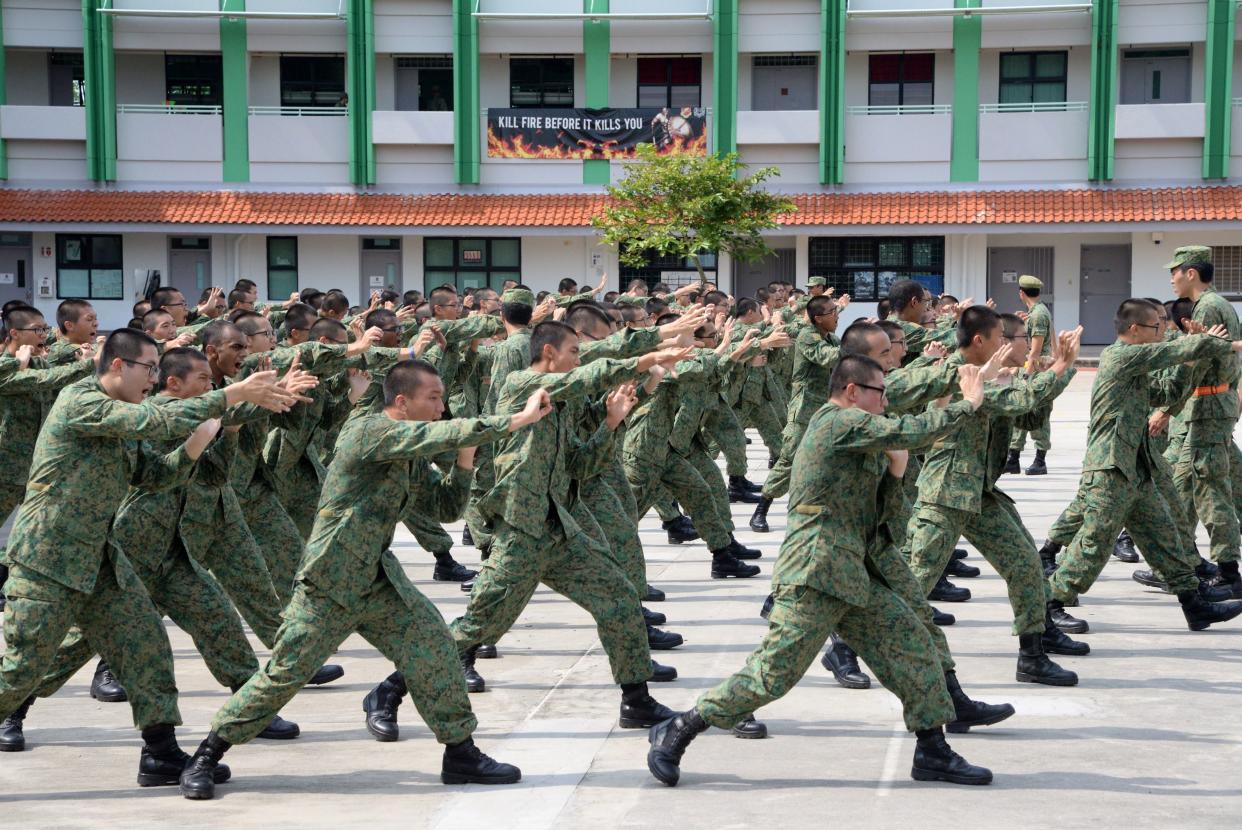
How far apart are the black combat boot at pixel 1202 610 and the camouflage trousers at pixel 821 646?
11.8 feet

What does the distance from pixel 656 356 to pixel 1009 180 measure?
27991 millimetres

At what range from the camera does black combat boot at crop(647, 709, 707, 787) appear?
660 cm

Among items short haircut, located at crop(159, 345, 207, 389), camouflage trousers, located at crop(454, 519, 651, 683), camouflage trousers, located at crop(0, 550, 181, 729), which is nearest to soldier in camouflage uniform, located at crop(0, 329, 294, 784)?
camouflage trousers, located at crop(0, 550, 181, 729)

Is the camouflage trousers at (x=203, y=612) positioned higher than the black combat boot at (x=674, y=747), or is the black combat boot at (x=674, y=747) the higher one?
the camouflage trousers at (x=203, y=612)

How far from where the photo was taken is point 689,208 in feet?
95.6

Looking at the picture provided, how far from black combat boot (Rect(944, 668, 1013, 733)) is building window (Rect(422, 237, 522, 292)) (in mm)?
28576

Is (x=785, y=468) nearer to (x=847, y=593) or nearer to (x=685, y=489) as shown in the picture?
(x=685, y=489)

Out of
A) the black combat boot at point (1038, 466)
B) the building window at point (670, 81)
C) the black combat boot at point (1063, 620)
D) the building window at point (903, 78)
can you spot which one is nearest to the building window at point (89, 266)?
the building window at point (670, 81)

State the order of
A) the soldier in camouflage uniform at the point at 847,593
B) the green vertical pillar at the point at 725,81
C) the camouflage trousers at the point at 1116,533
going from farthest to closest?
the green vertical pillar at the point at 725,81
the camouflage trousers at the point at 1116,533
the soldier in camouflage uniform at the point at 847,593

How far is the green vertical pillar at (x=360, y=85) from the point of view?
34.3m

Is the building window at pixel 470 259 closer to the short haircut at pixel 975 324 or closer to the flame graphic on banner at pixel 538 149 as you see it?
the flame graphic on banner at pixel 538 149

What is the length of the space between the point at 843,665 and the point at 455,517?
2.49m

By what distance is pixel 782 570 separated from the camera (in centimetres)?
655

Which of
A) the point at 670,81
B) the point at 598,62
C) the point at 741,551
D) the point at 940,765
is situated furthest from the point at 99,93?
the point at 940,765
